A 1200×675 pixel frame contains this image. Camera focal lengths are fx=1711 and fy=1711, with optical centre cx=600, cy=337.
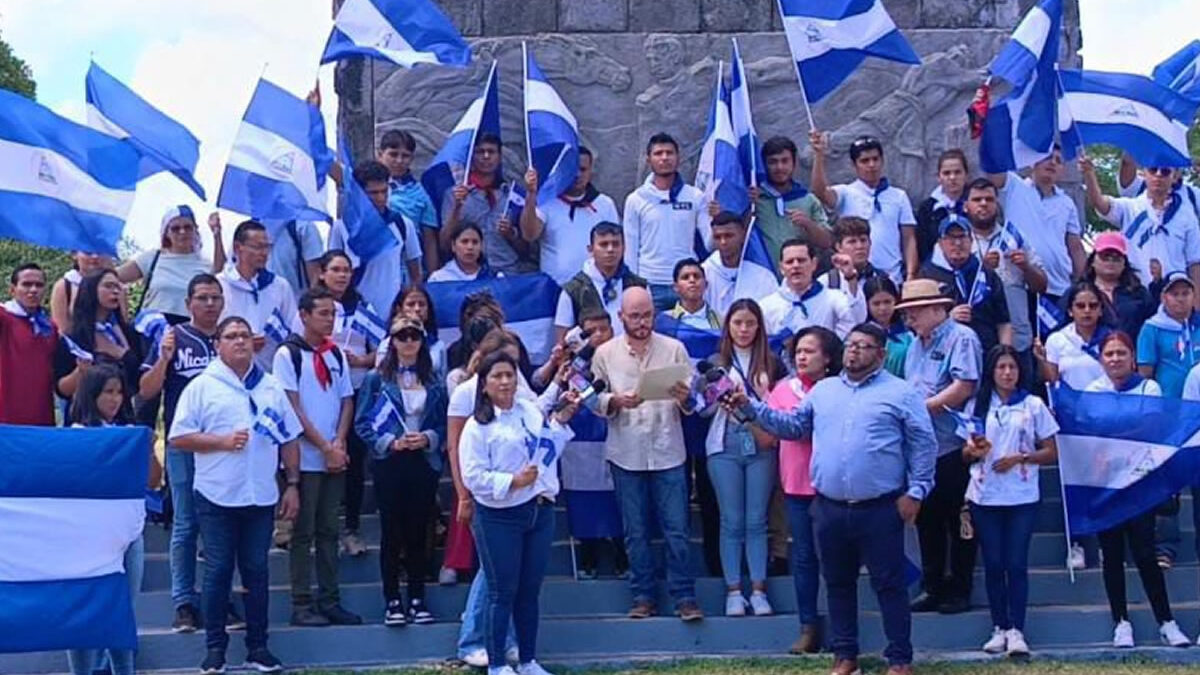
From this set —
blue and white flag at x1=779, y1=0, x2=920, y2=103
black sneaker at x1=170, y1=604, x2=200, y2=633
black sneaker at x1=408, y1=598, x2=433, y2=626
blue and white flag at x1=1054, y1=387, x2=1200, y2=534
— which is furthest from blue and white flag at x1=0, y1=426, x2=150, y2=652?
blue and white flag at x1=779, y1=0, x2=920, y2=103

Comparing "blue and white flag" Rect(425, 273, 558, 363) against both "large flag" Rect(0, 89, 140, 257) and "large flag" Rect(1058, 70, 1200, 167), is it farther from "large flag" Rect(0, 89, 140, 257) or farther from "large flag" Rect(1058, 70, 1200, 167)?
"large flag" Rect(1058, 70, 1200, 167)

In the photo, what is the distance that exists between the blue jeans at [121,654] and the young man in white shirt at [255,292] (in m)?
1.89

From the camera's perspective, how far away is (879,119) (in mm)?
12992

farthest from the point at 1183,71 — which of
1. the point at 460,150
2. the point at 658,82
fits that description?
the point at 460,150

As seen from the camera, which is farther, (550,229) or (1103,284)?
(550,229)

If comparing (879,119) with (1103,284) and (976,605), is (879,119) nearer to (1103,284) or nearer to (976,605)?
(1103,284)

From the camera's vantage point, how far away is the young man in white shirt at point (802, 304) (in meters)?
9.81

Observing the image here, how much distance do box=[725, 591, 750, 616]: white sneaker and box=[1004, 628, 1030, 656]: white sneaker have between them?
1.37 metres

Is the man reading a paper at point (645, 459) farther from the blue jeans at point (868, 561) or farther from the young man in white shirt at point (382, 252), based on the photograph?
the young man in white shirt at point (382, 252)

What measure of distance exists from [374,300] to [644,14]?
12.1 feet

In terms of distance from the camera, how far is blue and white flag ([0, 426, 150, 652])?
303 inches

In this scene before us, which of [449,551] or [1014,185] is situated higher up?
[1014,185]

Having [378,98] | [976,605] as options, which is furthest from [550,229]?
[976,605]

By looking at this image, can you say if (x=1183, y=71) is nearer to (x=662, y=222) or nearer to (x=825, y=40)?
(x=825, y=40)
